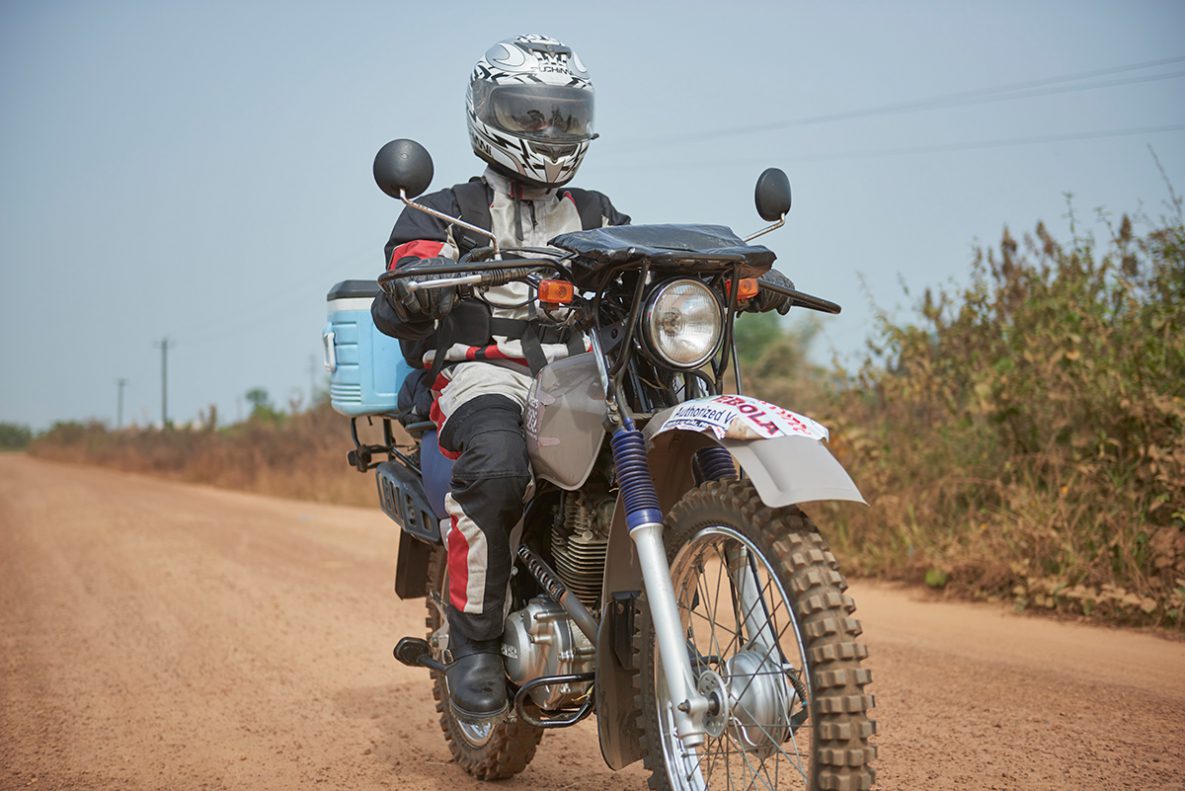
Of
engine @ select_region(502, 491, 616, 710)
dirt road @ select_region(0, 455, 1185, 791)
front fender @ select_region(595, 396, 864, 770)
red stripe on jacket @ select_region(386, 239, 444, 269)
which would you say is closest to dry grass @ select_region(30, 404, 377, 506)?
dirt road @ select_region(0, 455, 1185, 791)

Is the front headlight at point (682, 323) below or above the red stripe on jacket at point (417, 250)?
below

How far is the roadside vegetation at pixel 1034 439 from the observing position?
7.52 metres

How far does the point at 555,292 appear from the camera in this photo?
3486 millimetres

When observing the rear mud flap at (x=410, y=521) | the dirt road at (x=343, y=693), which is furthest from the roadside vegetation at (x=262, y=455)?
the rear mud flap at (x=410, y=521)

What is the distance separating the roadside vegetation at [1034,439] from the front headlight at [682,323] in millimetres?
4771

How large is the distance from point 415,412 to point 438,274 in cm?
112

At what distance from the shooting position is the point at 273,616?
8281 mm

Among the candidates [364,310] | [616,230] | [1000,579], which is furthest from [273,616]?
[616,230]

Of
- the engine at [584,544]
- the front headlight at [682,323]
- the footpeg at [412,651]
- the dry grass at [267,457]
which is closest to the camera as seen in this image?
the front headlight at [682,323]

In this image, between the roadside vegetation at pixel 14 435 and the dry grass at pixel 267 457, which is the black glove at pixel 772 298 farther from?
the roadside vegetation at pixel 14 435

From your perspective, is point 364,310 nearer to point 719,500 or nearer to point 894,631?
point 719,500

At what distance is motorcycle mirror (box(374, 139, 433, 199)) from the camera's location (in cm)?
360

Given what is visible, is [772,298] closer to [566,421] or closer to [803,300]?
[803,300]

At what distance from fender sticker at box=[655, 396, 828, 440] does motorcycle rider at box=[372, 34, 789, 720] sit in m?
0.75
